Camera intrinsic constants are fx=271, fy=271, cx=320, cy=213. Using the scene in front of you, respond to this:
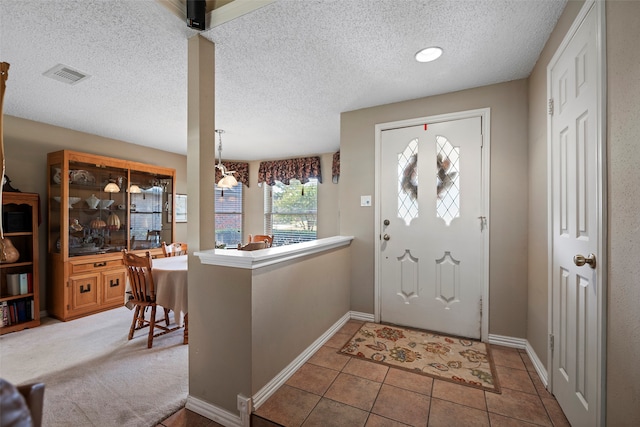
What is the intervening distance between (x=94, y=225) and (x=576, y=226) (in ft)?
16.0

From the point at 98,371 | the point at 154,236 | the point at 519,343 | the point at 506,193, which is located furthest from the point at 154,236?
the point at 519,343

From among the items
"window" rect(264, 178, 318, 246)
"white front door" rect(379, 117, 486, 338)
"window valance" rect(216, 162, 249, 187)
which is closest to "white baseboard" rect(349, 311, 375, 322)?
"white front door" rect(379, 117, 486, 338)

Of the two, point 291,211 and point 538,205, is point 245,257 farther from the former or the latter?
point 291,211

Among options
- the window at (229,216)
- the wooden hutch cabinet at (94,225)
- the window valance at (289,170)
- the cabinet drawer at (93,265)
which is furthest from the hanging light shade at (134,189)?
the window valance at (289,170)

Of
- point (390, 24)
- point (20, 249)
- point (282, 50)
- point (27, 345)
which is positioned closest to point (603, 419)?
point (390, 24)

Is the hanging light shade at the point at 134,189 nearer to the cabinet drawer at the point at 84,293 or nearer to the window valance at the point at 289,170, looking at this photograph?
the cabinet drawer at the point at 84,293

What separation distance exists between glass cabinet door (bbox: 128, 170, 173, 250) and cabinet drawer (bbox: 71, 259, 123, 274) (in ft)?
1.07

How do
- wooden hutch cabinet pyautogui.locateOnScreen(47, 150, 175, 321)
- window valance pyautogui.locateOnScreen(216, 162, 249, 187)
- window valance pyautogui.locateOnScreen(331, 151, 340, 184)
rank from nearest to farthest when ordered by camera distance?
wooden hutch cabinet pyautogui.locateOnScreen(47, 150, 175, 321)
window valance pyautogui.locateOnScreen(331, 151, 340, 184)
window valance pyautogui.locateOnScreen(216, 162, 249, 187)

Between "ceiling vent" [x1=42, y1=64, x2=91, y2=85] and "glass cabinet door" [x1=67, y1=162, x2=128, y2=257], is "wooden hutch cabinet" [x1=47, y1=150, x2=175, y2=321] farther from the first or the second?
"ceiling vent" [x1=42, y1=64, x2=91, y2=85]

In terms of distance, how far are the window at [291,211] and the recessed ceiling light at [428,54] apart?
10.8ft

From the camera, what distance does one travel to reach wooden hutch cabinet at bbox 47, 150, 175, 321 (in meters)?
3.23

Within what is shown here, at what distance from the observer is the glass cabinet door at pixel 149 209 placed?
13.0ft

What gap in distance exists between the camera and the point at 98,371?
2.11 metres

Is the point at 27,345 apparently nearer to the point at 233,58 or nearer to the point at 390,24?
the point at 233,58
